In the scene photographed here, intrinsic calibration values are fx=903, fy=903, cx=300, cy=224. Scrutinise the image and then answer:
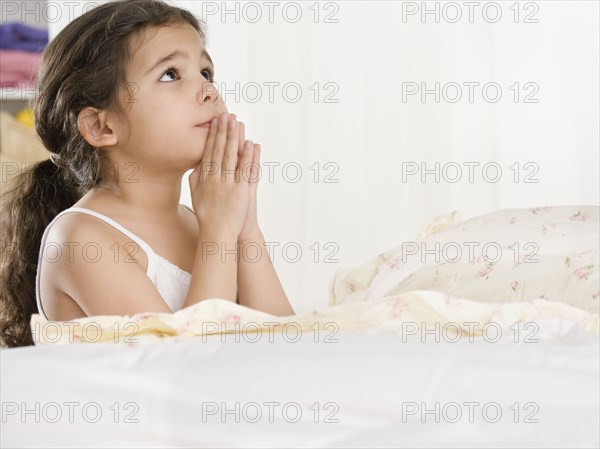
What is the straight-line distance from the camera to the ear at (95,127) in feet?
4.17

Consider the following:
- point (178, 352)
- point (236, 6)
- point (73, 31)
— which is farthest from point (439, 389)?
point (236, 6)

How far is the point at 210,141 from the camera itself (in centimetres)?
126

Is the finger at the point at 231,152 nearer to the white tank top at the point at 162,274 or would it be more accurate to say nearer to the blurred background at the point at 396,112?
the white tank top at the point at 162,274

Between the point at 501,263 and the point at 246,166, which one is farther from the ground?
the point at 246,166

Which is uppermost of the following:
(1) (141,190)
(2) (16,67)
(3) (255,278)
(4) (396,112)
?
(2) (16,67)

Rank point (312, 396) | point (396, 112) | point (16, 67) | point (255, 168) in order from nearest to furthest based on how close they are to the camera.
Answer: point (312, 396), point (255, 168), point (396, 112), point (16, 67)

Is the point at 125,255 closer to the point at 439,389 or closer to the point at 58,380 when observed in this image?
the point at 58,380

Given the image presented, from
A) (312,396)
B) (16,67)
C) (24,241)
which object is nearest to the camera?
(312,396)

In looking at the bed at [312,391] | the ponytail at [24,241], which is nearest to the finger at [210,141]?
the ponytail at [24,241]

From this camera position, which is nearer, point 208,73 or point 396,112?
point 208,73

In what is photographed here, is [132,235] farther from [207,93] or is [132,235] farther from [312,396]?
[312,396]

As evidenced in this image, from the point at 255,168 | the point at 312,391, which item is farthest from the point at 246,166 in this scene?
the point at 312,391

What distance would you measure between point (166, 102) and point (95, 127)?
126 mm

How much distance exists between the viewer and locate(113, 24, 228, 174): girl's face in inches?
48.6
